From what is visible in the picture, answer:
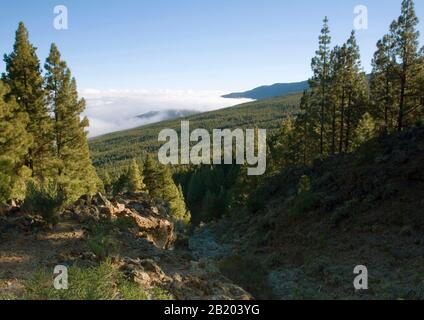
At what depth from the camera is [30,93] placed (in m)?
23.8

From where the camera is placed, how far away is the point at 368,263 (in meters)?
15.4

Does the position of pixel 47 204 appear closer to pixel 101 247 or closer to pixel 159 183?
pixel 101 247

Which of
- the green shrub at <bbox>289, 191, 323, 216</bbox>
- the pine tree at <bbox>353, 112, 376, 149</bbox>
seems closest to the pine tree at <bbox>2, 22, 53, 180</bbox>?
the green shrub at <bbox>289, 191, 323, 216</bbox>

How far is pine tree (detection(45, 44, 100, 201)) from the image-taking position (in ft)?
81.9

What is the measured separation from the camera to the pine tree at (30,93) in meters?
23.6

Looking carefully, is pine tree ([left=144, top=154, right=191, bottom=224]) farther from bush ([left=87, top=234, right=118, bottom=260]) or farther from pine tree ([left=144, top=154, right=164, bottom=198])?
bush ([left=87, top=234, right=118, bottom=260])

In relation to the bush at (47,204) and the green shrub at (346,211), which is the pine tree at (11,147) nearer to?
the bush at (47,204)

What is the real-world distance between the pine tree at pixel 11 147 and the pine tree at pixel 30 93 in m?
1.69

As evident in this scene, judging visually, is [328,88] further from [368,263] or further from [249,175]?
[368,263]

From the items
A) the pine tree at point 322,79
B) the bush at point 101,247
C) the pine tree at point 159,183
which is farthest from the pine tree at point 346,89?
the bush at point 101,247

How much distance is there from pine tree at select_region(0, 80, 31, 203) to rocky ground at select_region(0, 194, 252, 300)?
5.45 metres

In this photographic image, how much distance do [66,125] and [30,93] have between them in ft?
9.99

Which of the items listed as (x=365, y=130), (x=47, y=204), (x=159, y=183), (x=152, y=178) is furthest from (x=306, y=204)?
(x=152, y=178)
